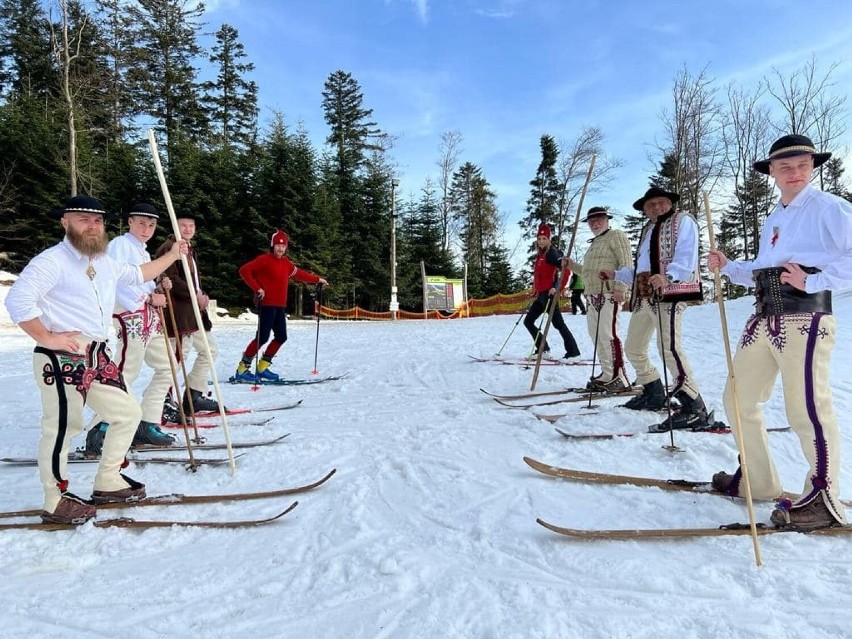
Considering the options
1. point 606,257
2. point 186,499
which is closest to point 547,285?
point 606,257

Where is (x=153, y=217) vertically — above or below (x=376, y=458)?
above

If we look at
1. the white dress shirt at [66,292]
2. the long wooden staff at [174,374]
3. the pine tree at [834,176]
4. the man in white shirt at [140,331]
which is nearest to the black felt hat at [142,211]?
the man in white shirt at [140,331]

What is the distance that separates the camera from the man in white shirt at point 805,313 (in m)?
2.45

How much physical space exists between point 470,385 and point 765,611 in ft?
16.2

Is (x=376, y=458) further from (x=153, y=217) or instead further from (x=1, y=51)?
(x=1, y=51)

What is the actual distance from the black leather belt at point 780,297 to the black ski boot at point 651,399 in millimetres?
2397

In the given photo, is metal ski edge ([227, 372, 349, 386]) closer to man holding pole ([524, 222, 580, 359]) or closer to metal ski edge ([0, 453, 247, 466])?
metal ski edge ([0, 453, 247, 466])

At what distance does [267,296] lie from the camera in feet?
24.3

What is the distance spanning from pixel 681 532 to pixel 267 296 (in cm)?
637

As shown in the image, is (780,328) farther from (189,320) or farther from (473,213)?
(473,213)

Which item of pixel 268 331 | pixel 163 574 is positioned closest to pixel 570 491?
pixel 163 574

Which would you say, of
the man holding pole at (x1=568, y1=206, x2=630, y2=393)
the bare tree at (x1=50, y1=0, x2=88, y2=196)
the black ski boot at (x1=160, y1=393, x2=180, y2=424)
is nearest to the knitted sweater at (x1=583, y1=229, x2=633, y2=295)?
the man holding pole at (x1=568, y1=206, x2=630, y2=393)

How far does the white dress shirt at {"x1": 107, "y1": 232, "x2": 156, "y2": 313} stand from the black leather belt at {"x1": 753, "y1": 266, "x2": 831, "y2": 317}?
174 inches

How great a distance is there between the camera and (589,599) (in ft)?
6.75
